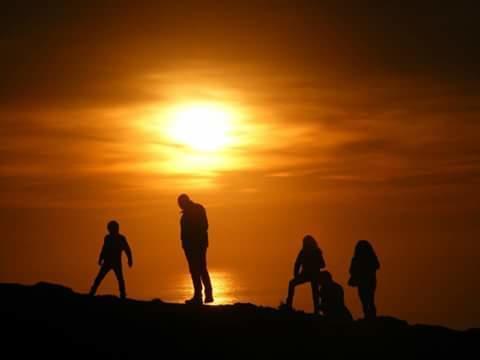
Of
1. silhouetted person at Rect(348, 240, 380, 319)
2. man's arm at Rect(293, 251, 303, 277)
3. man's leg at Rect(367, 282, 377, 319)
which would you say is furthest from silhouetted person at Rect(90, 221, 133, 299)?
man's leg at Rect(367, 282, 377, 319)

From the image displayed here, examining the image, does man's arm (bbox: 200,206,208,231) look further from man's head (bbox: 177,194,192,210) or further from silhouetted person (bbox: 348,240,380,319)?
silhouetted person (bbox: 348,240,380,319)

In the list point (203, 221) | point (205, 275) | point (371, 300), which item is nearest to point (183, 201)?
point (203, 221)

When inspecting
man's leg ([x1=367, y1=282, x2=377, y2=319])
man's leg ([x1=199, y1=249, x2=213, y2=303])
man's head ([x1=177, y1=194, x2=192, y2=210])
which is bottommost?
man's leg ([x1=367, y1=282, x2=377, y2=319])

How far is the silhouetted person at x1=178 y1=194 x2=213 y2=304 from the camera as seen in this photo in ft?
75.2

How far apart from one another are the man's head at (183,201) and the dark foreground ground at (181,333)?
2.47 meters

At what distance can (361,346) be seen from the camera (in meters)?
20.3

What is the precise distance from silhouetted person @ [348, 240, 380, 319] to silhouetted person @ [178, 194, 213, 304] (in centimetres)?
382

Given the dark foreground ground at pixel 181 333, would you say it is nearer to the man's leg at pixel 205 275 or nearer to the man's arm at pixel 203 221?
the man's leg at pixel 205 275

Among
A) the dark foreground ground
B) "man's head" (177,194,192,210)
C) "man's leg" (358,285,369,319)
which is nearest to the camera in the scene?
the dark foreground ground

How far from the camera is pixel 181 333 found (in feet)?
64.5

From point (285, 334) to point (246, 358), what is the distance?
203cm

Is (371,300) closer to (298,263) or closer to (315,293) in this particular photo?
(315,293)

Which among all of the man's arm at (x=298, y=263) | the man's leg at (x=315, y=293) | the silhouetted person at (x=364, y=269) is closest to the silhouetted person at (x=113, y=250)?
the man's arm at (x=298, y=263)

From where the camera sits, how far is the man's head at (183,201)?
22.8 meters
